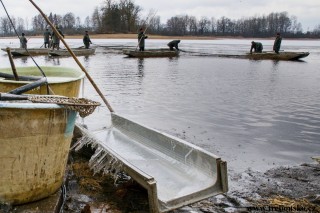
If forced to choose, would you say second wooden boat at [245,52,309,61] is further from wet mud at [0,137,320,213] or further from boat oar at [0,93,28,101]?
boat oar at [0,93,28,101]

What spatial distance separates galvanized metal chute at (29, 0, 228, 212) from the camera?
384cm

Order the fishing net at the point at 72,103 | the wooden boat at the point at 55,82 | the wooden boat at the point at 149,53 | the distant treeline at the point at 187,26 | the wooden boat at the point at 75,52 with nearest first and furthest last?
the fishing net at the point at 72,103, the wooden boat at the point at 55,82, the wooden boat at the point at 75,52, the wooden boat at the point at 149,53, the distant treeline at the point at 187,26

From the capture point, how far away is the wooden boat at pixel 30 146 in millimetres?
3236

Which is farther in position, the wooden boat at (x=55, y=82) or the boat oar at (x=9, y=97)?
the wooden boat at (x=55, y=82)

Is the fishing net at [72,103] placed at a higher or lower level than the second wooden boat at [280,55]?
lower

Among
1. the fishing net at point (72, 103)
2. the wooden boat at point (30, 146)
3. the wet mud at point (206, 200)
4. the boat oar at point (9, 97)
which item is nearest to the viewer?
the wooden boat at point (30, 146)

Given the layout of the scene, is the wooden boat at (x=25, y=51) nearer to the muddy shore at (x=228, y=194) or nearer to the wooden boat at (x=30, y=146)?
the muddy shore at (x=228, y=194)

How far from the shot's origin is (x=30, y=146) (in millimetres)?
3369

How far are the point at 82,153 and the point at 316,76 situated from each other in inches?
595

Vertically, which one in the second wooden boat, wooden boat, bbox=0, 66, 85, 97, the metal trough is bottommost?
the metal trough

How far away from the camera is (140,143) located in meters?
5.75

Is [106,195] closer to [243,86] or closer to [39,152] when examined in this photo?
[39,152]

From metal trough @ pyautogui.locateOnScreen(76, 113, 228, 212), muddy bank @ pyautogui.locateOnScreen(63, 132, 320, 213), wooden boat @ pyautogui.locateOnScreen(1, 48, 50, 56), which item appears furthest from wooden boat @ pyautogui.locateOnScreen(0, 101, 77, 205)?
wooden boat @ pyautogui.locateOnScreen(1, 48, 50, 56)

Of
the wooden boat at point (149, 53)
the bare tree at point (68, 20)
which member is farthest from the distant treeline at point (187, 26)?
the wooden boat at point (149, 53)
